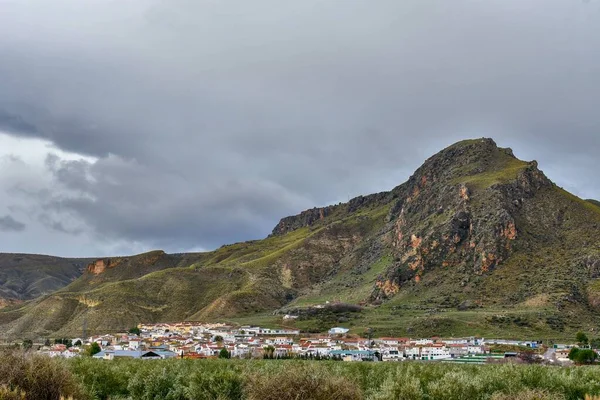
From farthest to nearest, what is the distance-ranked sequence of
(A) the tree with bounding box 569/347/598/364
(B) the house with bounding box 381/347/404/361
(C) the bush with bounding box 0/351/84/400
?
1. (B) the house with bounding box 381/347/404/361
2. (A) the tree with bounding box 569/347/598/364
3. (C) the bush with bounding box 0/351/84/400

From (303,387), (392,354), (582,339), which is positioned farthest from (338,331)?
(303,387)

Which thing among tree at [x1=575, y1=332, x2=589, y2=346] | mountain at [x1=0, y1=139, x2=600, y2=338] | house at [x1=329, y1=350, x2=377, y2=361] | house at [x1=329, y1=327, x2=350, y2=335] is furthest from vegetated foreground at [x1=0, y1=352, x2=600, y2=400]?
mountain at [x1=0, y1=139, x2=600, y2=338]

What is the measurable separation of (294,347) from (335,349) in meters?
9.90

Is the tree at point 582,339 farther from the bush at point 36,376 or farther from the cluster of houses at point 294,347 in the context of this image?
the bush at point 36,376

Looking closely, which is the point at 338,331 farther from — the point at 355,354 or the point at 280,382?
the point at 280,382

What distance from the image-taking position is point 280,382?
26609 mm

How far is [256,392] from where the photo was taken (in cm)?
2698

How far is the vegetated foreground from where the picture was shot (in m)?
26.5

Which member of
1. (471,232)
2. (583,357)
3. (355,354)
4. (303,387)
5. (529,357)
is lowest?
(355,354)

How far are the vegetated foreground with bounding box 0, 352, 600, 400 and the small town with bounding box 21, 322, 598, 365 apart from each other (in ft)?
126

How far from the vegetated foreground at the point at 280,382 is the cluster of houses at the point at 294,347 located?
41039 millimetres

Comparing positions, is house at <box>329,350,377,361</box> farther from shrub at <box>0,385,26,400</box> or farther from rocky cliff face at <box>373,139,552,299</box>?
shrub at <box>0,385,26,400</box>

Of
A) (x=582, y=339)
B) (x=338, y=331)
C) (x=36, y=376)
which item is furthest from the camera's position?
(x=338, y=331)

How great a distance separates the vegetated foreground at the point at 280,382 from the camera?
26483mm
